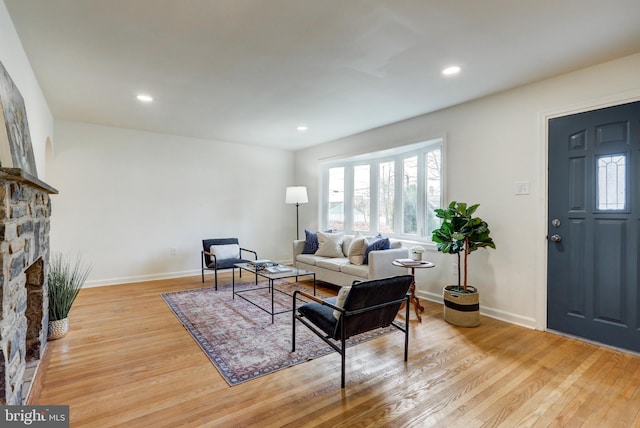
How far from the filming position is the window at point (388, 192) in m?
4.39

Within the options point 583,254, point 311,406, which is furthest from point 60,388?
point 583,254

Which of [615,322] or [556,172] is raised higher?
[556,172]

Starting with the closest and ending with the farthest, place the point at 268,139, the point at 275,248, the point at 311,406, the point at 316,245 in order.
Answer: the point at 311,406
the point at 316,245
the point at 268,139
the point at 275,248

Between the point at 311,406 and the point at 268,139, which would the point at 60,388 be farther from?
the point at 268,139

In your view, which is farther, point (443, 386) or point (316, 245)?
point (316, 245)

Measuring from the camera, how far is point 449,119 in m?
3.83

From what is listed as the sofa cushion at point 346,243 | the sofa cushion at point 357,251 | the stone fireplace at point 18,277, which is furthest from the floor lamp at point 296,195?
the stone fireplace at point 18,277

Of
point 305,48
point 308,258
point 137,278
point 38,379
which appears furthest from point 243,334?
point 137,278

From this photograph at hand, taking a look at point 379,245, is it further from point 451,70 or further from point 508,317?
point 451,70

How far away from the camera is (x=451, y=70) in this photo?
2.80m

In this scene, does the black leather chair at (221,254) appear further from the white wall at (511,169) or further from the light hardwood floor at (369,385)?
the white wall at (511,169)

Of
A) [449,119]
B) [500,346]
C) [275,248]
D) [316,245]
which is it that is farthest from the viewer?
[275,248]

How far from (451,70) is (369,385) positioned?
2696 millimetres

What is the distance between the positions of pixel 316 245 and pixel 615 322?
3.64 m
